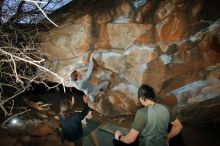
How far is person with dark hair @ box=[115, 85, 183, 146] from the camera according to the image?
12.2 feet

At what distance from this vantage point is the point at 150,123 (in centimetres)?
371

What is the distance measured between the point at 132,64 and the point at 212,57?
244 cm

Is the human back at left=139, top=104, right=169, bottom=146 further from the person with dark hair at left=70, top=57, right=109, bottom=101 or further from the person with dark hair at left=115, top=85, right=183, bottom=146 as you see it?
the person with dark hair at left=70, top=57, right=109, bottom=101

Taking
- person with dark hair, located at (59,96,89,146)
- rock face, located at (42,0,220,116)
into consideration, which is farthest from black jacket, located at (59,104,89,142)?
rock face, located at (42,0,220,116)

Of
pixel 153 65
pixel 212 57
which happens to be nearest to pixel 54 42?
pixel 153 65

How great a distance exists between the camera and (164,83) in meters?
8.25

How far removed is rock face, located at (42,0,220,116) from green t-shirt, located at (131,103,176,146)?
4165 millimetres

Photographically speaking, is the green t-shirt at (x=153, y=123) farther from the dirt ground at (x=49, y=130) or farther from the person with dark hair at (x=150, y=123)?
the dirt ground at (x=49, y=130)

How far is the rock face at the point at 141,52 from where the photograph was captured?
7.67m

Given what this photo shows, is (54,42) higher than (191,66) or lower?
higher

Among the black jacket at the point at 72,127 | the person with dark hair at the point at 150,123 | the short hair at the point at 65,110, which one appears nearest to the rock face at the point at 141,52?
the black jacket at the point at 72,127

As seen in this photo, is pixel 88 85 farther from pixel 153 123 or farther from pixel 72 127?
pixel 153 123

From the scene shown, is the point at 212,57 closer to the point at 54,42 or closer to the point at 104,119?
the point at 104,119

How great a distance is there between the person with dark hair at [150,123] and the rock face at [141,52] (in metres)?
4.16
